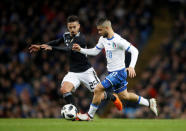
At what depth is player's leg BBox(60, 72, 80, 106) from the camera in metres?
8.75

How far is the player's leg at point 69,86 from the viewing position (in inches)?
344

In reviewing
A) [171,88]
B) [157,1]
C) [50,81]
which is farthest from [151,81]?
[157,1]

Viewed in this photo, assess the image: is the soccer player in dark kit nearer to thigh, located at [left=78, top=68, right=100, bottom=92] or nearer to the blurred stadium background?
thigh, located at [left=78, top=68, right=100, bottom=92]

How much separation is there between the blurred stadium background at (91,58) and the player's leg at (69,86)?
2.93 m

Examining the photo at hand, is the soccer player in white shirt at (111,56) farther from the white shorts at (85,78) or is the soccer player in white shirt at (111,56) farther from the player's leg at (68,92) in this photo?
the white shorts at (85,78)

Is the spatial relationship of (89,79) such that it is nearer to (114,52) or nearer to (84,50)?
(84,50)

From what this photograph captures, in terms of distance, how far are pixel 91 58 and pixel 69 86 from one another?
257 inches

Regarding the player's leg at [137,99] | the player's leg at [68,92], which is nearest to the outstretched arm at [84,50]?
the player's leg at [68,92]

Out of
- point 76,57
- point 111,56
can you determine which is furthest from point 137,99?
point 76,57

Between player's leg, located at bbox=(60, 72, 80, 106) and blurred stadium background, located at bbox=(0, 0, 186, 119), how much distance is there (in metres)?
2.93

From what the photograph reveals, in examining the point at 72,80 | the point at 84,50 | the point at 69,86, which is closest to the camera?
the point at 84,50

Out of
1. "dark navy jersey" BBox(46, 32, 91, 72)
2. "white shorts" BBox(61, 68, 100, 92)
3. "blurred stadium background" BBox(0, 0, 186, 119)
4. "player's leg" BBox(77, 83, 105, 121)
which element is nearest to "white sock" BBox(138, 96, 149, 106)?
"white shorts" BBox(61, 68, 100, 92)

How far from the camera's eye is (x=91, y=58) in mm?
15344

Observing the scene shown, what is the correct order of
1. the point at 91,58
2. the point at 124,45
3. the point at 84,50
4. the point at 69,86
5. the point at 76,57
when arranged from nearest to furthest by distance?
the point at 124,45
the point at 84,50
the point at 69,86
the point at 76,57
the point at 91,58
